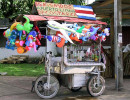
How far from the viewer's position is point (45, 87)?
22.8 ft

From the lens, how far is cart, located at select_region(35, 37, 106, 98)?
703 centimetres

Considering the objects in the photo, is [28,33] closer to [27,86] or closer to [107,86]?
[27,86]

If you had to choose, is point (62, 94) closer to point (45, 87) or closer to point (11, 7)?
point (45, 87)

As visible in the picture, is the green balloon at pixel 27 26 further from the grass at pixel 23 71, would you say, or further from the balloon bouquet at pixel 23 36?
the grass at pixel 23 71

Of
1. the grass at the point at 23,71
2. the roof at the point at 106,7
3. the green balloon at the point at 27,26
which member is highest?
the roof at the point at 106,7

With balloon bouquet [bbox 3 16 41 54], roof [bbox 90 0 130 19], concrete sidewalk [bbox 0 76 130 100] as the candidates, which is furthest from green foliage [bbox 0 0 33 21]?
balloon bouquet [bbox 3 16 41 54]

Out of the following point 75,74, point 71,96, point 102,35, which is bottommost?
point 71,96

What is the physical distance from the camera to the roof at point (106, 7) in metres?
9.70

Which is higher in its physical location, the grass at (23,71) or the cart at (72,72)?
the cart at (72,72)

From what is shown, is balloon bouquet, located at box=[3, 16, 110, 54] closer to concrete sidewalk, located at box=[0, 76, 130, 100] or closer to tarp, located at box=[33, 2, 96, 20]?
tarp, located at box=[33, 2, 96, 20]

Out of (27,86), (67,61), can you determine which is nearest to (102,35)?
(67,61)

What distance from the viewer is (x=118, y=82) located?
8477 mm

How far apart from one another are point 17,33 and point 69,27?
5.36ft

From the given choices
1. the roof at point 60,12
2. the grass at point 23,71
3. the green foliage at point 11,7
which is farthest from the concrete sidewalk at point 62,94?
the green foliage at point 11,7
